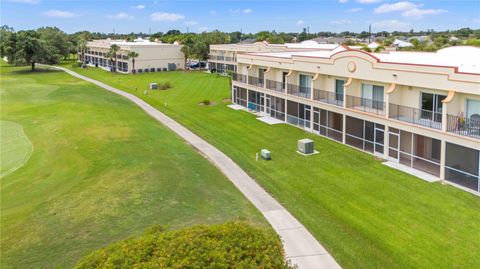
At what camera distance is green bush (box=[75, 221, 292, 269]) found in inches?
396

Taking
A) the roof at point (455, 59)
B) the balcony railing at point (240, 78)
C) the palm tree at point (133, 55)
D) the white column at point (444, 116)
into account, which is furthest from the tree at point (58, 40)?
the white column at point (444, 116)

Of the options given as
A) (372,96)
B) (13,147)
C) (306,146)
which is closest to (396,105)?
(372,96)

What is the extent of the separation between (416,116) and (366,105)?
5.19m

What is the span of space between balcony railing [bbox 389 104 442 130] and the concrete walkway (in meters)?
10.9

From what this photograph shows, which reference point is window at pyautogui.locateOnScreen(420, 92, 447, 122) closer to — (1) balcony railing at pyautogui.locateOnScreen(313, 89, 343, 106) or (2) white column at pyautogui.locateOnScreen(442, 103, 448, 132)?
(2) white column at pyautogui.locateOnScreen(442, 103, 448, 132)

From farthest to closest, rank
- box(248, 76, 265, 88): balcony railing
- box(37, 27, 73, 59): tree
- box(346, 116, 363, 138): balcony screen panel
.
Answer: box(37, 27, 73, 59): tree < box(248, 76, 265, 88): balcony railing < box(346, 116, 363, 138): balcony screen panel

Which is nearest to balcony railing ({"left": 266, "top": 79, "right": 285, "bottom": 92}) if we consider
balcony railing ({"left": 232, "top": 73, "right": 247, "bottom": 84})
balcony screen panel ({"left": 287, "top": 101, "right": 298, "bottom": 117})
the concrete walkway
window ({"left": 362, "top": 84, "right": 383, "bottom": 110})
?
balcony screen panel ({"left": 287, "top": 101, "right": 298, "bottom": 117})

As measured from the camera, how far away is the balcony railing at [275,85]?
44.2 m

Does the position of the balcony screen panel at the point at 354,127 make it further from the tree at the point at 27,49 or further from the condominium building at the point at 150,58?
the tree at the point at 27,49

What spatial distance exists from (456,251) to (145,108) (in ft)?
137

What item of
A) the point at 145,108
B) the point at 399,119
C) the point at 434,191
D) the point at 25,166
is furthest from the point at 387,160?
the point at 145,108

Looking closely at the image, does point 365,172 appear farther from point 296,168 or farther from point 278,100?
A: point 278,100

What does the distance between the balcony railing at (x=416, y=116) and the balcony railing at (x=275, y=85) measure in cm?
1567

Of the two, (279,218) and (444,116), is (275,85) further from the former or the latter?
(279,218)
